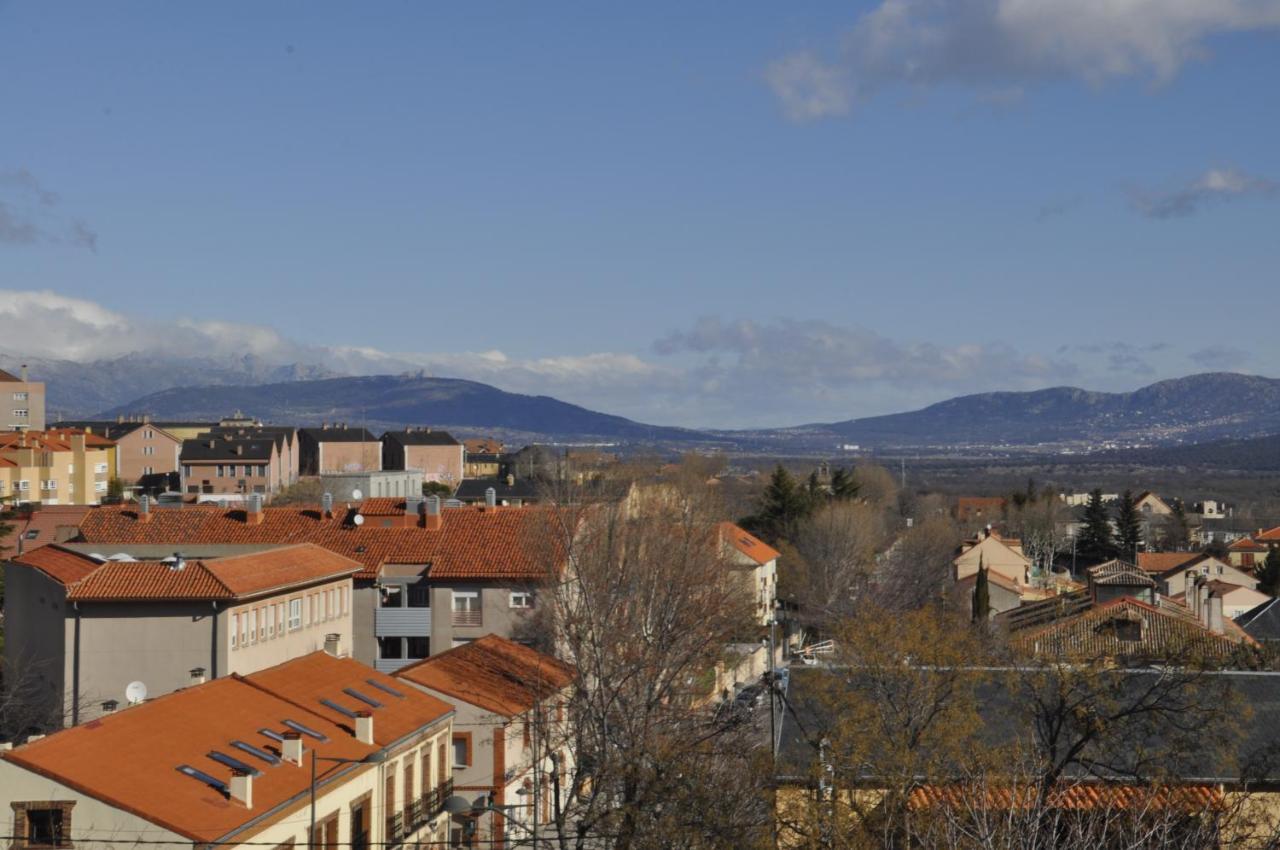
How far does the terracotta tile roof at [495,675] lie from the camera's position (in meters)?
33.9

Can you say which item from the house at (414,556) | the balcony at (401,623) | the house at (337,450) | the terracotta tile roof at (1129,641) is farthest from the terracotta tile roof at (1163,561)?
the house at (337,450)

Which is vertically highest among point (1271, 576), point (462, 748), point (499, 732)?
point (499, 732)

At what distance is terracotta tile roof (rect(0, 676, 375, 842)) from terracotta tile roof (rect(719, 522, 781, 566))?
4435 cm

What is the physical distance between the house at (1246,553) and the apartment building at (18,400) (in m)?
96.9

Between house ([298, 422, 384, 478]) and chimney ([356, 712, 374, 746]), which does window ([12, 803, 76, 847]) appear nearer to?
chimney ([356, 712, 374, 746])

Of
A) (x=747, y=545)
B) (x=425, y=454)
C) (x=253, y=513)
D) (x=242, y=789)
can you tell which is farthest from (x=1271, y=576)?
(x=425, y=454)

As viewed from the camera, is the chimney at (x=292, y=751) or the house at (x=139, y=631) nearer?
the chimney at (x=292, y=751)

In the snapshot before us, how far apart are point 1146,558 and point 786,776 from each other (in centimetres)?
6836

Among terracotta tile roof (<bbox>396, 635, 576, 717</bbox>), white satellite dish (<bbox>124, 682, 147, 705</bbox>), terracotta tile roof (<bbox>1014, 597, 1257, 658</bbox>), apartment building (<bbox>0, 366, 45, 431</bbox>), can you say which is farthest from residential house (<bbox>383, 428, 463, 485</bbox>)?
white satellite dish (<bbox>124, 682, 147, 705</bbox>)

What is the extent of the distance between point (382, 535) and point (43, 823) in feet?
91.0

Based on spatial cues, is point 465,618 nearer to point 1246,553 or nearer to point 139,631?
point 139,631

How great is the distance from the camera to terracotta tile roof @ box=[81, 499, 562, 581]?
46.4 meters

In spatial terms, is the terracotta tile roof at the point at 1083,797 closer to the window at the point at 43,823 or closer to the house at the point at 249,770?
the house at the point at 249,770

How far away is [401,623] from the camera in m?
46.5
